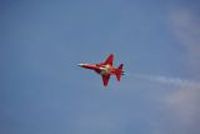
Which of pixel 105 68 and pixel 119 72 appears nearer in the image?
pixel 119 72

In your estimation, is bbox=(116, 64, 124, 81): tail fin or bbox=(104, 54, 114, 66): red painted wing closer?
bbox=(116, 64, 124, 81): tail fin

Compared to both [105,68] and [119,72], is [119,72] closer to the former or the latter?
[119,72]

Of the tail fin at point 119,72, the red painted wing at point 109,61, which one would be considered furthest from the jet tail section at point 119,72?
the red painted wing at point 109,61

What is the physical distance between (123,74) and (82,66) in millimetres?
14133

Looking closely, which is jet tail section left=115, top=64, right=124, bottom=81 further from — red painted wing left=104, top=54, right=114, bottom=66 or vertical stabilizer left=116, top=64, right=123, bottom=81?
red painted wing left=104, top=54, right=114, bottom=66

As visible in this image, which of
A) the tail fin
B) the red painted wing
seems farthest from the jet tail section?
the red painted wing

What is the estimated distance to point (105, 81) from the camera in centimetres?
13525

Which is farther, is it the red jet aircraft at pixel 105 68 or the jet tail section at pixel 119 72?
the red jet aircraft at pixel 105 68

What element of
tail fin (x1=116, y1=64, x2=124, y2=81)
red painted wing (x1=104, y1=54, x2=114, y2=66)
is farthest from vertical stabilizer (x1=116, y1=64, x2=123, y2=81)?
red painted wing (x1=104, y1=54, x2=114, y2=66)

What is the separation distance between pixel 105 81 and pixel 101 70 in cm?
401

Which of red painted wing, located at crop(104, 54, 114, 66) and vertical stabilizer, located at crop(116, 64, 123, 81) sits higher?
red painted wing, located at crop(104, 54, 114, 66)

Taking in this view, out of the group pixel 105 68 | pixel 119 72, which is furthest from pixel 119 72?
pixel 105 68

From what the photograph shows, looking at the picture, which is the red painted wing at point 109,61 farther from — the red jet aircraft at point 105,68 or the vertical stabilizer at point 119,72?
the vertical stabilizer at point 119,72

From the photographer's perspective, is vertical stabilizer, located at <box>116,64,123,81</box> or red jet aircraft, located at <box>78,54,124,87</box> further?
red jet aircraft, located at <box>78,54,124,87</box>
